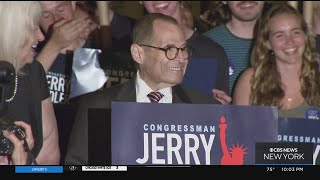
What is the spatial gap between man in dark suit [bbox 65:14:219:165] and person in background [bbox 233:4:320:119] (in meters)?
0.50

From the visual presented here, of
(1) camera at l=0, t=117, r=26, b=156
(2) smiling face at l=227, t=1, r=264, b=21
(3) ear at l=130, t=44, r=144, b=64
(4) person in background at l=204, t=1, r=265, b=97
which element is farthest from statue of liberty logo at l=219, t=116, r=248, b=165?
(2) smiling face at l=227, t=1, r=264, b=21

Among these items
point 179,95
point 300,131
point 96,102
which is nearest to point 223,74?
point 179,95

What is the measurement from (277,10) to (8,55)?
1385 millimetres

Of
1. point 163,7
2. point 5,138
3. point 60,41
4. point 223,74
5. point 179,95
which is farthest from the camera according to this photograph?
point 163,7

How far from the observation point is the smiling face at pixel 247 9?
5109mm

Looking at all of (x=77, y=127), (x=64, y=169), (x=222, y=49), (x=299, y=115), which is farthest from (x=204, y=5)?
(x=64, y=169)

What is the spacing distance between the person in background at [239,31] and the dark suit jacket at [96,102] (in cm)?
95

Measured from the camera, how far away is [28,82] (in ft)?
13.5

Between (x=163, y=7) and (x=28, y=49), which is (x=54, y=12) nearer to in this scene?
(x=163, y=7)

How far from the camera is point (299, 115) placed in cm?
430

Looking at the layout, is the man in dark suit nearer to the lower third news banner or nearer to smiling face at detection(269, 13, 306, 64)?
the lower third news banner

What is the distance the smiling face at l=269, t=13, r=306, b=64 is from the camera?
449 cm

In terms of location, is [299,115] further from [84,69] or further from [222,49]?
[84,69]

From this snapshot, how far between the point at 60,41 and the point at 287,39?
46.7 inches
